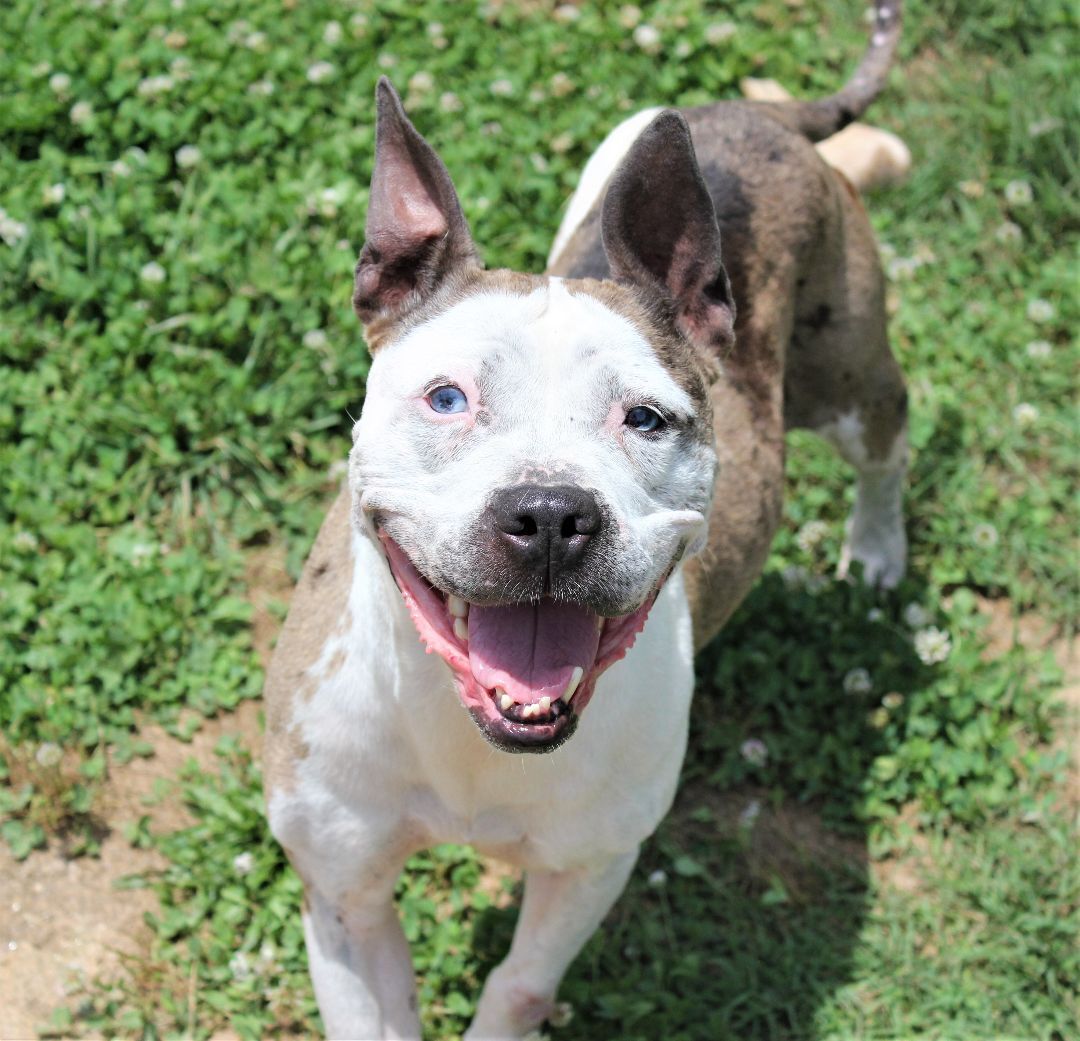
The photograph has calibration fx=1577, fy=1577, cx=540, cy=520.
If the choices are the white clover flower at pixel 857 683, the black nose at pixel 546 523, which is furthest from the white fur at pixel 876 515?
the black nose at pixel 546 523

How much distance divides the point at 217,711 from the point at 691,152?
2.67m

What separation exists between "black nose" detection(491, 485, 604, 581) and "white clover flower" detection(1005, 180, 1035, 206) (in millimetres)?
5049

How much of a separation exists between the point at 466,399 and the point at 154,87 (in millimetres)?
3931

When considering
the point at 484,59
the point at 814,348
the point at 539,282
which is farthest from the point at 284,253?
the point at 539,282

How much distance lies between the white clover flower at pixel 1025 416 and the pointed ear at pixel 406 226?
3.71m

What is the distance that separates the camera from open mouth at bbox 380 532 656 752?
10.2 feet

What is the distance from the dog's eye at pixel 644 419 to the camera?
3.29 meters

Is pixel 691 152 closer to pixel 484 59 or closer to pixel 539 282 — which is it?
pixel 539 282

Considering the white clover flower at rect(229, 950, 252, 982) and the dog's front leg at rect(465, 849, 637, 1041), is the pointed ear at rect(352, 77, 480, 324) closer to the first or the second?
the dog's front leg at rect(465, 849, 637, 1041)

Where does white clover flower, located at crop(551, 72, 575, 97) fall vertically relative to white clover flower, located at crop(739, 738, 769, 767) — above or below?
above

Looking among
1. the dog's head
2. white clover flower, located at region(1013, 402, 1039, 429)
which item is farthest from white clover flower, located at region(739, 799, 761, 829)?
white clover flower, located at region(1013, 402, 1039, 429)

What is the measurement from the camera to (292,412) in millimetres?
5879

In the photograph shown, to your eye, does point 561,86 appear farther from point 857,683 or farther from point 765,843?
point 765,843

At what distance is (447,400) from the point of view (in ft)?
10.7
